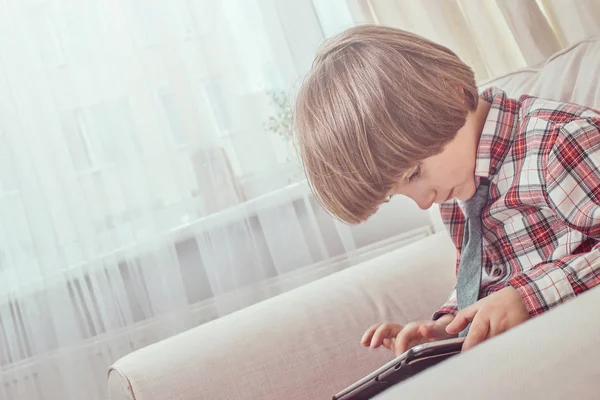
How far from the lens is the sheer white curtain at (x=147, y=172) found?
1.86 m

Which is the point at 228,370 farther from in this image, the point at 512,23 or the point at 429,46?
the point at 512,23

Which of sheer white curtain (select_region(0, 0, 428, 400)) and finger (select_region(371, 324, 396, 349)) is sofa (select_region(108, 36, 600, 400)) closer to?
finger (select_region(371, 324, 396, 349))

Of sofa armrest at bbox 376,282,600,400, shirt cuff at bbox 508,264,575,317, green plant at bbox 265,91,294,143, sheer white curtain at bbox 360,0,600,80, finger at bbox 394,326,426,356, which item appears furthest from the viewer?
green plant at bbox 265,91,294,143

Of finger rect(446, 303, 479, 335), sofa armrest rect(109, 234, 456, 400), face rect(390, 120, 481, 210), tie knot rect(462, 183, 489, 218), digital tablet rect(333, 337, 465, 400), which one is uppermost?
face rect(390, 120, 481, 210)

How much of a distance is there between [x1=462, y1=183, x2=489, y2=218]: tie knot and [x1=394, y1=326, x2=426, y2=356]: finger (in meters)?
0.20

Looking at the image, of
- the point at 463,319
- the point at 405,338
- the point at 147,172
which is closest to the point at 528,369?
the point at 463,319

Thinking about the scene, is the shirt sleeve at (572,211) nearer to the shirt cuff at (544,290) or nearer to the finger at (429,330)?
the shirt cuff at (544,290)

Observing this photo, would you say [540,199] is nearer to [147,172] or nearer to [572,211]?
[572,211]

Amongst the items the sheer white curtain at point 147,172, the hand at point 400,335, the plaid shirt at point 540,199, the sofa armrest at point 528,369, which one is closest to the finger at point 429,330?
the hand at point 400,335

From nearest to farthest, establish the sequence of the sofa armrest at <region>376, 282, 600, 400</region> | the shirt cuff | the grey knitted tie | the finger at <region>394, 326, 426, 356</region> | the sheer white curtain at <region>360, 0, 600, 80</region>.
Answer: the sofa armrest at <region>376, 282, 600, 400</region> < the shirt cuff < the finger at <region>394, 326, 426, 356</region> < the grey knitted tie < the sheer white curtain at <region>360, 0, 600, 80</region>

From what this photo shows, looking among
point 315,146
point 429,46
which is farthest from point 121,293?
point 429,46

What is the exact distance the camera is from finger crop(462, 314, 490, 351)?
2.87 feet

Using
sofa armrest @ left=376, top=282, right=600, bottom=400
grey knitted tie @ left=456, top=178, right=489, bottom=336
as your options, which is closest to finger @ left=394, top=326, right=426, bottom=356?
grey knitted tie @ left=456, top=178, right=489, bottom=336

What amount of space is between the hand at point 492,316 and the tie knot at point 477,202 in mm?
217
